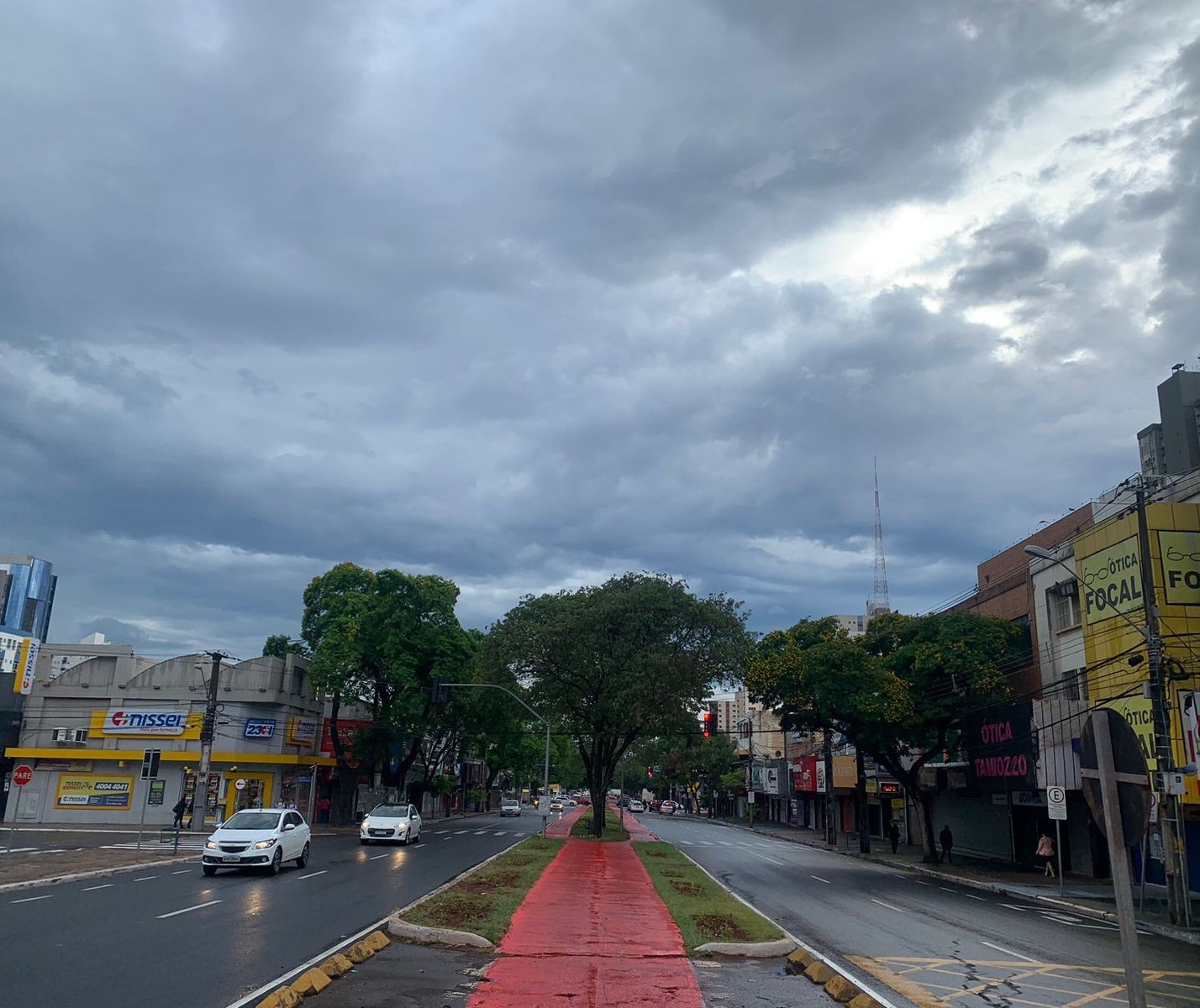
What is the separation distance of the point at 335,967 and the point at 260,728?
4276 cm

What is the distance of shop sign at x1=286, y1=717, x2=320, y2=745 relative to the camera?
53.1 meters

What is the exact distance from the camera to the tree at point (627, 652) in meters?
43.8

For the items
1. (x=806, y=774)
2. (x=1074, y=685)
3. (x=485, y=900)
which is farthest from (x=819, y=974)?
(x=806, y=774)

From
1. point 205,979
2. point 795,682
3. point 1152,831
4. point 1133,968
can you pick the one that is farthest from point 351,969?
point 795,682

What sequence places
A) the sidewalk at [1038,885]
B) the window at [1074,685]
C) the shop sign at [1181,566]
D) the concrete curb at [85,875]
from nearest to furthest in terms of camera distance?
the concrete curb at [85,875]
the sidewalk at [1038,885]
the shop sign at [1181,566]
the window at [1074,685]

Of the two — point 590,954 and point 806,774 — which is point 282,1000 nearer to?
point 590,954

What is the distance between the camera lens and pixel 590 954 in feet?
43.6

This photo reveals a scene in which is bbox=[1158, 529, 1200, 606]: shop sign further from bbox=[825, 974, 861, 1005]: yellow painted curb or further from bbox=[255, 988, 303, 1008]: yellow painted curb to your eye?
bbox=[255, 988, 303, 1008]: yellow painted curb

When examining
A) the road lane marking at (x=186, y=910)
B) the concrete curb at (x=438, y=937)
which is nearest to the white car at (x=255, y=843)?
the road lane marking at (x=186, y=910)

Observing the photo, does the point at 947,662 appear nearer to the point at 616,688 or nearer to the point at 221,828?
the point at 616,688

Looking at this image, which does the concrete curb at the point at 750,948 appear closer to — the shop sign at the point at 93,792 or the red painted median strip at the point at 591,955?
the red painted median strip at the point at 591,955

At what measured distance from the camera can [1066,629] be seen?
35.2m

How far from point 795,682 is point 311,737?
2990 cm

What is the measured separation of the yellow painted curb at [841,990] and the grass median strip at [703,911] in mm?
2847
